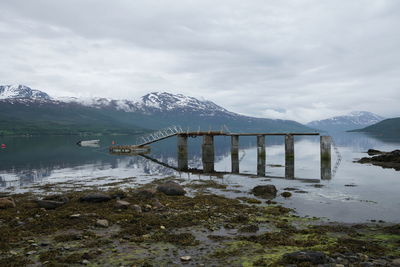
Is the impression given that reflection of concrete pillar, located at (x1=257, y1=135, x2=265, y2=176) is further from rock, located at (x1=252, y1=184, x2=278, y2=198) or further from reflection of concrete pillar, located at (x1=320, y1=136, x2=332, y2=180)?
rock, located at (x1=252, y1=184, x2=278, y2=198)

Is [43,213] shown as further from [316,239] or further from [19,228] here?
[316,239]

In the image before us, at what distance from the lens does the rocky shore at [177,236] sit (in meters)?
12.6

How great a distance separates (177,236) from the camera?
51.1ft

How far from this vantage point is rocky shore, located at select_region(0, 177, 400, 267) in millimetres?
12609

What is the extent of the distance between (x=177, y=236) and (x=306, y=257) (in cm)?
667

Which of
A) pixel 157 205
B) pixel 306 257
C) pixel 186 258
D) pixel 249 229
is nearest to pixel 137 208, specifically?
pixel 157 205

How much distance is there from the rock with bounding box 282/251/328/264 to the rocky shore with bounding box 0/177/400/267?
40mm

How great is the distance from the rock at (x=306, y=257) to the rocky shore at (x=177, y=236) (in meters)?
0.04

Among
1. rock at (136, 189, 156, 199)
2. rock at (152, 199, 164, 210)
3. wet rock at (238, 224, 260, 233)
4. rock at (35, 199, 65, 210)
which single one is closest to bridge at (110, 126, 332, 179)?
rock at (136, 189, 156, 199)

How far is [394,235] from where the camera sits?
1606cm

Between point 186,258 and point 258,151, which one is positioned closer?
point 186,258

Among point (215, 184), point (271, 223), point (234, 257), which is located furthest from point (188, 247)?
point (215, 184)

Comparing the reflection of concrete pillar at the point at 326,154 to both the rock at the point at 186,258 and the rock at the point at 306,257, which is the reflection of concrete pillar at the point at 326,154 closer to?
the rock at the point at 306,257

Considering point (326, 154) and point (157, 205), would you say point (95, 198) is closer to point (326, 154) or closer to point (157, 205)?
point (157, 205)
